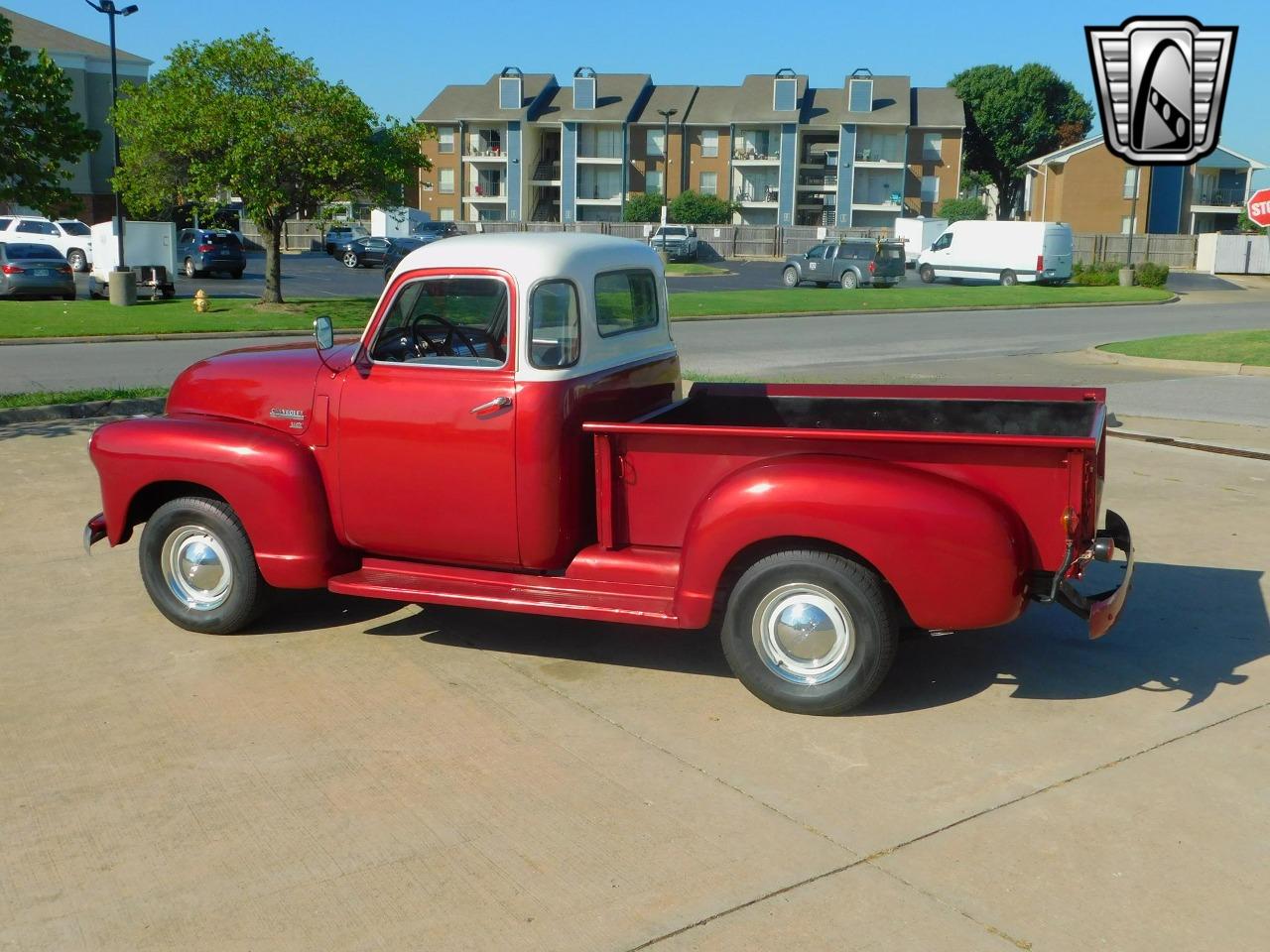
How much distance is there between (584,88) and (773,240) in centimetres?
2083

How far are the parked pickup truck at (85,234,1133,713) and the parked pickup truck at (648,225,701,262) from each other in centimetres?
5175

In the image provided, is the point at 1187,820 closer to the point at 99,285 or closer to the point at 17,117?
the point at 17,117

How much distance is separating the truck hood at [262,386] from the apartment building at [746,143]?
71.6 metres

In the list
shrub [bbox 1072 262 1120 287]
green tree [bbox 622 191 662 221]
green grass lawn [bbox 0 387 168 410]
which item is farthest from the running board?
green tree [bbox 622 191 662 221]

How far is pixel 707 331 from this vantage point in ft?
82.2

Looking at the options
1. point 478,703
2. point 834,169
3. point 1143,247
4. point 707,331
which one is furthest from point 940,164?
point 478,703

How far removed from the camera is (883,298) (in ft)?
112

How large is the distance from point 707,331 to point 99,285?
50.2 ft

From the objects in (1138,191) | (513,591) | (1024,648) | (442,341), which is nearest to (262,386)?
(442,341)

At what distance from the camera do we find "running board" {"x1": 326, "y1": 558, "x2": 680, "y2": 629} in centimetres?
571

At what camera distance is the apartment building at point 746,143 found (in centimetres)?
7712

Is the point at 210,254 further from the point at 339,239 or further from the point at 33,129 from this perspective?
the point at 33,129

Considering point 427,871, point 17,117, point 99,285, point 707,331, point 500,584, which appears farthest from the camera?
point 99,285

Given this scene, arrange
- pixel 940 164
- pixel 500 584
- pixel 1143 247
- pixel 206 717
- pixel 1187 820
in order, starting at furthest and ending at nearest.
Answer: pixel 940 164 < pixel 1143 247 < pixel 500 584 < pixel 206 717 < pixel 1187 820
